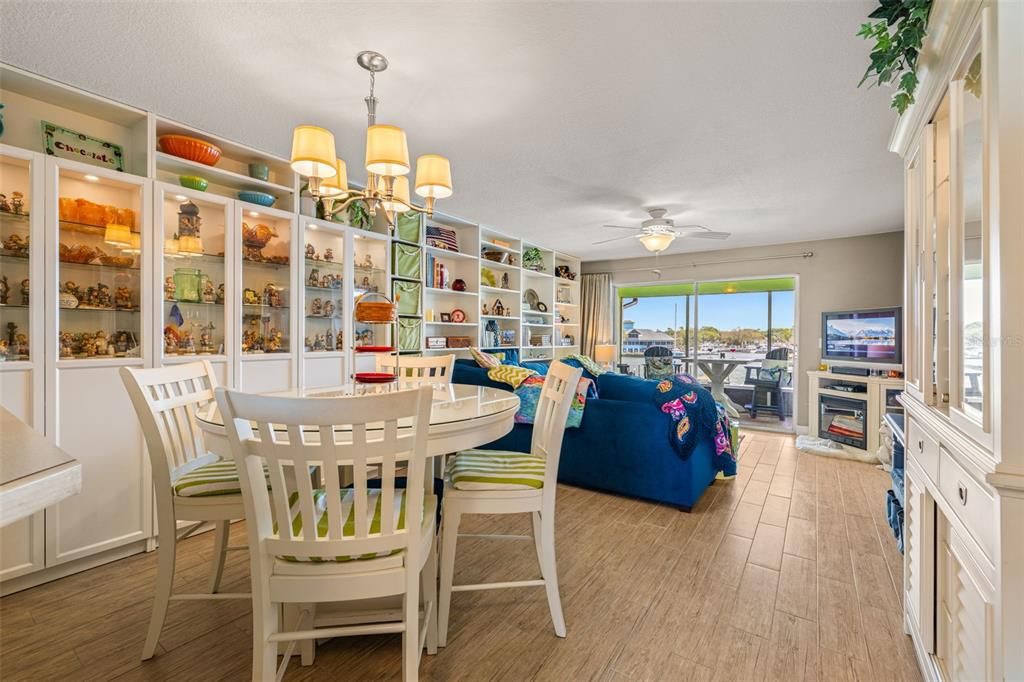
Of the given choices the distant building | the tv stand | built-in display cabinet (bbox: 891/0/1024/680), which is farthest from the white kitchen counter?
the distant building

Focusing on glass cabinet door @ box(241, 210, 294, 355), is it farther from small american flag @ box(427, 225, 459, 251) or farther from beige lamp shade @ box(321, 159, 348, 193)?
small american flag @ box(427, 225, 459, 251)

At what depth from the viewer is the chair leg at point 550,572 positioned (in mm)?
1706

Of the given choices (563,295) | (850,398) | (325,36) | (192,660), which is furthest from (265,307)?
(850,398)

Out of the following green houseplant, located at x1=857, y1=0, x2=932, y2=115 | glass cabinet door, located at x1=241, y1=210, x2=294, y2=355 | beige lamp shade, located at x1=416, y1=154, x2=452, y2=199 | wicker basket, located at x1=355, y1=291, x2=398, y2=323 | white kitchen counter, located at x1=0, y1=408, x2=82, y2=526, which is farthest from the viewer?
glass cabinet door, located at x1=241, y1=210, x2=294, y2=355

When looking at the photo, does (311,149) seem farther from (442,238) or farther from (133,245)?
(442,238)

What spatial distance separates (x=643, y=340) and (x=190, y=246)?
576 centimetres

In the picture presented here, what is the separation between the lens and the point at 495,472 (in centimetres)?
177

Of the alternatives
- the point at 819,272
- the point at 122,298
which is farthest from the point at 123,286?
the point at 819,272

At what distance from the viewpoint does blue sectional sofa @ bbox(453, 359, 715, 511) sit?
Answer: 2.91 m

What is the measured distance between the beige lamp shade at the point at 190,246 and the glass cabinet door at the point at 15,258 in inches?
25.4

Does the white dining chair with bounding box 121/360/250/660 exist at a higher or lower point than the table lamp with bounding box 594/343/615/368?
lower

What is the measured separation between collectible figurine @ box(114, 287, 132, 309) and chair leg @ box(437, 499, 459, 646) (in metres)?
2.18

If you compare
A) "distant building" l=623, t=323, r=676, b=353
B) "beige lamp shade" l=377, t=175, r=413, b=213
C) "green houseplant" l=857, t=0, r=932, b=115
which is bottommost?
"distant building" l=623, t=323, r=676, b=353

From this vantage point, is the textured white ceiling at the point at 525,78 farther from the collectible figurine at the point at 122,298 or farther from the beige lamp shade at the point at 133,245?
the collectible figurine at the point at 122,298
